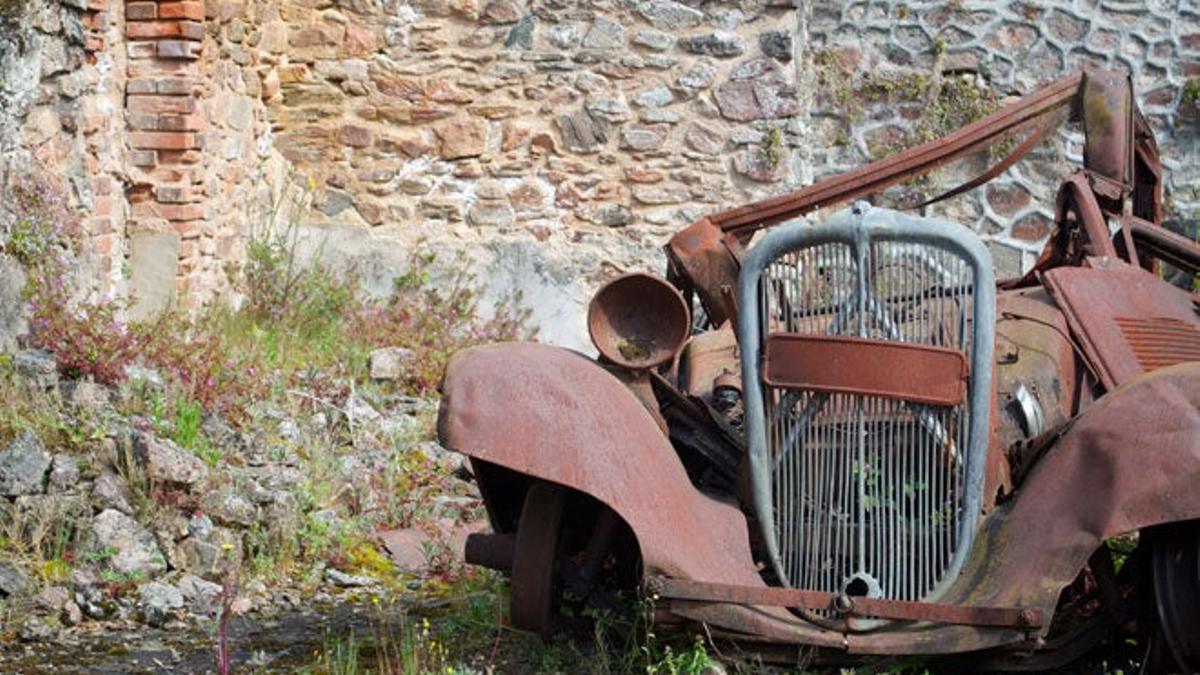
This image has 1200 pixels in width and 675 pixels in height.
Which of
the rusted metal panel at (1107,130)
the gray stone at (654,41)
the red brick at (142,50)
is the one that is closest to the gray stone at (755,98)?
the gray stone at (654,41)

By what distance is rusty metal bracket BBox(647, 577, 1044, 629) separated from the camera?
13.4 feet

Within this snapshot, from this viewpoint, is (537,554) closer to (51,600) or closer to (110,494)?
(51,600)

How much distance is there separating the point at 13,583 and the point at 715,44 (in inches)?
198

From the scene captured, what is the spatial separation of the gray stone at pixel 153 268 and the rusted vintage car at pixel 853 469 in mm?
3841

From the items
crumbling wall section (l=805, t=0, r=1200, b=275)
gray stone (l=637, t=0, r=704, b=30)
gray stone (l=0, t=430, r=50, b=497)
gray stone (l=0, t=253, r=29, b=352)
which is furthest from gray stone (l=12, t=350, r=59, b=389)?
crumbling wall section (l=805, t=0, r=1200, b=275)

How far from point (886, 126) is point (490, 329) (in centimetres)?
357

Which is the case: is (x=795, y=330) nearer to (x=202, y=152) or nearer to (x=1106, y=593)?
(x=1106, y=593)

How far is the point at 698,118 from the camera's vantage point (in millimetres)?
9398

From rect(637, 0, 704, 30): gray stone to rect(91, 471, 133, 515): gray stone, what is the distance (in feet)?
14.1

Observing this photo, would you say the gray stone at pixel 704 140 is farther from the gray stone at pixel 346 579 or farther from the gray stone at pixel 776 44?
the gray stone at pixel 346 579

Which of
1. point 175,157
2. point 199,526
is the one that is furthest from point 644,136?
point 199,526

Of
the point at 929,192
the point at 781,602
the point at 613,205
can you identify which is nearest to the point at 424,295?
the point at 613,205

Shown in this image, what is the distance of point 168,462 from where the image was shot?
6.23 m

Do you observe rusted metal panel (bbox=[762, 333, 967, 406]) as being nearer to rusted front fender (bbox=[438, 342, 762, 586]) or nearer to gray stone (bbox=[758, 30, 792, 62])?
rusted front fender (bbox=[438, 342, 762, 586])
